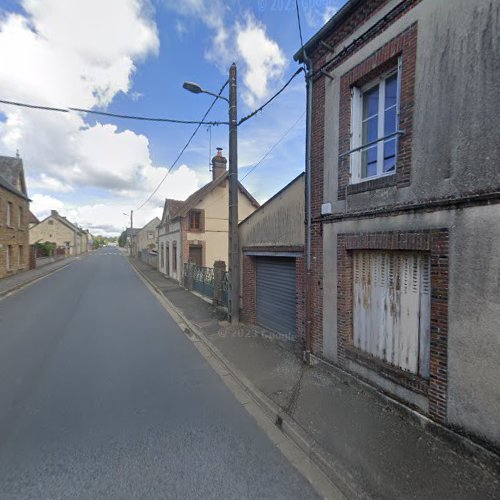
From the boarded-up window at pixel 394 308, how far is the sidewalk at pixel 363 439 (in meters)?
0.63

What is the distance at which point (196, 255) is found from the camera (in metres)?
17.1

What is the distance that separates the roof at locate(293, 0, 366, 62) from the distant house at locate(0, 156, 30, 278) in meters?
19.6

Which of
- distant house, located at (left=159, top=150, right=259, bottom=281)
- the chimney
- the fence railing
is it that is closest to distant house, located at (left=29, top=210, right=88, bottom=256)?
distant house, located at (left=159, top=150, right=259, bottom=281)

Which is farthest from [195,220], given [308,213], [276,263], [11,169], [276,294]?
[11,169]

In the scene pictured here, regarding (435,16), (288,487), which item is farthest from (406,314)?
(435,16)

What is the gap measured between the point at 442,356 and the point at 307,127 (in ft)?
14.2

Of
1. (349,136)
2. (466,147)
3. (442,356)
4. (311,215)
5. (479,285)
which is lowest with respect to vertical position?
(442,356)

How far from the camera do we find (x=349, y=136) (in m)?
4.60

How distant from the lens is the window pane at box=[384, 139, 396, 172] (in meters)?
4.06

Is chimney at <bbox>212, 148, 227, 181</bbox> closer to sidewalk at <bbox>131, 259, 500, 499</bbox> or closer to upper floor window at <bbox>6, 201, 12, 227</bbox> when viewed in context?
upper floor window at <bbox>6, 201, 12, 227</bbox>

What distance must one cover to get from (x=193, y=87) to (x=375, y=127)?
510 centimetres

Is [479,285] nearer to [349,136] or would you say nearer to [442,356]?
[442,356]

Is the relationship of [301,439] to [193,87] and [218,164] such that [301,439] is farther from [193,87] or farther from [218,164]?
[218,164]

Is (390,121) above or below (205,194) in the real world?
below
